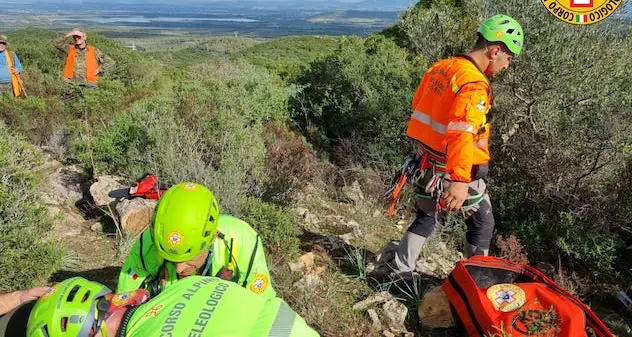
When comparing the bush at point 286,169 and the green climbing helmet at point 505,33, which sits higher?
the green climbing helmet at point 505,33

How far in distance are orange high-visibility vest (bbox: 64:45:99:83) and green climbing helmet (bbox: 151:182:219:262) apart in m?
6.58

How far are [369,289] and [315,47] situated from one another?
3366cm

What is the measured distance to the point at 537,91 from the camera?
17.4 ft

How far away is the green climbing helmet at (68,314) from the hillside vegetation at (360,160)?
78.4 inches

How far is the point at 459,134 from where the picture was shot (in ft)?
9.59

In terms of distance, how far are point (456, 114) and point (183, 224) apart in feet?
6.04

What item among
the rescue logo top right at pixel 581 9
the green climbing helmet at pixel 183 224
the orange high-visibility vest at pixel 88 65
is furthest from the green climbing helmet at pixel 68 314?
the orange high-visibility vest at pixel 88 65

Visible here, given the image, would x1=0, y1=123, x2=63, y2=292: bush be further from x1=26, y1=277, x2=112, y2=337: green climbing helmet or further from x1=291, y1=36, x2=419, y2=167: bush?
x1=291, y1=36, x2=419, y2=167: bush

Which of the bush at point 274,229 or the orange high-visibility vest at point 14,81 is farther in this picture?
the orange high-visibility vest at point 14,81

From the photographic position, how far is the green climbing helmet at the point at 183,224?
2.13m

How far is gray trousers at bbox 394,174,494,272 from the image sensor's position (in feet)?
11.5

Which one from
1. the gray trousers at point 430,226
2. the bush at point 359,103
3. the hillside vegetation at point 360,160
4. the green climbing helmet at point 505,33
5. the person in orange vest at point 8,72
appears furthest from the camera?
the person in orange vest at point 8,72

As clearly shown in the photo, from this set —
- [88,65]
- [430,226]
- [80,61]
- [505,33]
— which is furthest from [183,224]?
[80,61]

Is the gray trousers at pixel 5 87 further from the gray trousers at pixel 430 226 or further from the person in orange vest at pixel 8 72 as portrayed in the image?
the gray trousers at pixel 430 226
